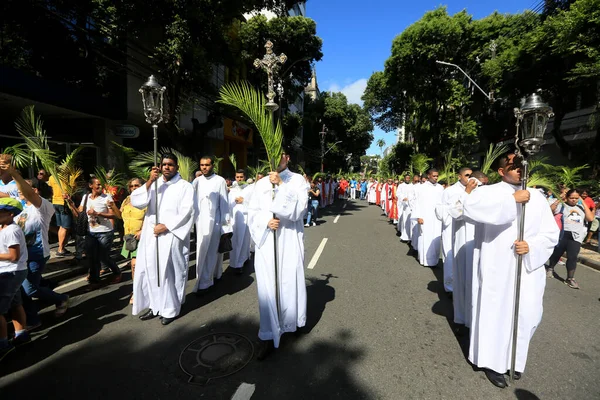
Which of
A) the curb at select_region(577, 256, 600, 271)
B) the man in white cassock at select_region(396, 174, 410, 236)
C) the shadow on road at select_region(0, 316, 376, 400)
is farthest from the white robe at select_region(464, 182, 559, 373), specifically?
the man in white cassock at select_region(396, 174, 410, 236)

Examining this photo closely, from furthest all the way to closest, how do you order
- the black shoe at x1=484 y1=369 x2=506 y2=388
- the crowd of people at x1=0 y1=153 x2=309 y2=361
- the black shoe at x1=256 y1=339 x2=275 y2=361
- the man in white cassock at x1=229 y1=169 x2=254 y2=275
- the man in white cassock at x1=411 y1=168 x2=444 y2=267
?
the man in white cassock at x1=411 y1=168 x2=444 y2=267 → the man in white cassock at x1=229 y1=169 x2=254 y2=275 → the crowd of people at x1=0 y1=153 x2=309 y2=361 → the black shoe at x1=256 y1=339 x2=275 y2=361 → the black shoe at x1=484 y1=369 x2=506 y2=388

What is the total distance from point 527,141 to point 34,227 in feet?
16.2

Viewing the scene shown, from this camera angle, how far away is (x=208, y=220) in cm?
490

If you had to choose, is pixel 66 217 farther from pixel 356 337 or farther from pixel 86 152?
pixel 356 337

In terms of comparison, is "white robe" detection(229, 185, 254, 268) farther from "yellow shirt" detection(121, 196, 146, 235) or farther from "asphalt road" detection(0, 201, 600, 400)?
"yellow shirt" detection(121, 196, 146, 235)

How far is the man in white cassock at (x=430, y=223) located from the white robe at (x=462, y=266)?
201cm

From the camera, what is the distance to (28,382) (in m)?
2.67

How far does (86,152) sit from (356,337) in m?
11.8

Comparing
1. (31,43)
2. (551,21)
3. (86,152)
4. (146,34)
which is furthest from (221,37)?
(551,21)

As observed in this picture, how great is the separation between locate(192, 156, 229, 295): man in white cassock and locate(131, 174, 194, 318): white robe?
755 millimetres

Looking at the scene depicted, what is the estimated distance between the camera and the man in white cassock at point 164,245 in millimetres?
3773

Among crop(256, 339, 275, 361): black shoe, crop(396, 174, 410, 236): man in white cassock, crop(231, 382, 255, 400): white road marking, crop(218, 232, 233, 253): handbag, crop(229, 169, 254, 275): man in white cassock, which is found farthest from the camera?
crop(396, 174, 410, 236): man in white cassock

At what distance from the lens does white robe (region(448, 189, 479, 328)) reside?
337cm

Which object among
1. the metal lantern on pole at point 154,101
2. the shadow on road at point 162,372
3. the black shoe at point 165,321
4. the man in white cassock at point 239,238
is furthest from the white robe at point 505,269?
the man in white cassock at point 239,238
